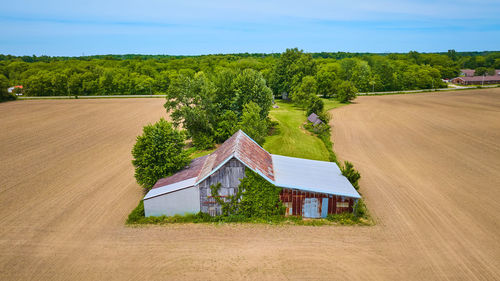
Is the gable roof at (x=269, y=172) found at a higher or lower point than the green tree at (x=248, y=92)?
lower

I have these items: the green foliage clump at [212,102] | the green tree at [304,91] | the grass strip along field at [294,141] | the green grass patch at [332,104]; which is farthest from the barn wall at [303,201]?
the green grass patch at [332,104]

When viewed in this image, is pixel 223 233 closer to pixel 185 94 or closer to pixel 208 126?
pixel 208 126

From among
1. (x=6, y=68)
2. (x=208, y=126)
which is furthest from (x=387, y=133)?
(x=6, y=68)

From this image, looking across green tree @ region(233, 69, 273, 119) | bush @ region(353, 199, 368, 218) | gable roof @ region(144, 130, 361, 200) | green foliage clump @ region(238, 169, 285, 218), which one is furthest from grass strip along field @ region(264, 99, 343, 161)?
green foliage clump @ region(238, 169, 285, 218)

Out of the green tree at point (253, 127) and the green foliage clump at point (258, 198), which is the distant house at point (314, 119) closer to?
the green tree at point (253, 127)

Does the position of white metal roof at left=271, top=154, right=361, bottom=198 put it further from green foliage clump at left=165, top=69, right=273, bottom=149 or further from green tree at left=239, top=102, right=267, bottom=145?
green foliage clump at left=165, top=69, right=273, bottom=149

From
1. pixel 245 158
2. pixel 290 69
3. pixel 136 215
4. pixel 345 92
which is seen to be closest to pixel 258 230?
pixel 245 158
